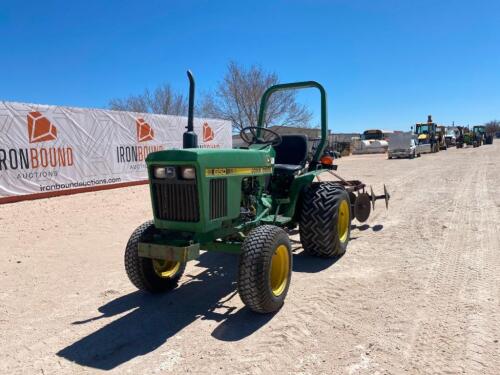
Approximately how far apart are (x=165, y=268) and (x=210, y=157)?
145 centimetres

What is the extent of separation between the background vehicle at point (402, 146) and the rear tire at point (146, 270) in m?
24.8

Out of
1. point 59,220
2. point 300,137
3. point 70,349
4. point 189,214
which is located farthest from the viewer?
point 59,220

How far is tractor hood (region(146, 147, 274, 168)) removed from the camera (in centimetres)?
338

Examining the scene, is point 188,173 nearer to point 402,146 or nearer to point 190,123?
point 190,123

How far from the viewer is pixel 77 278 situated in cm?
471

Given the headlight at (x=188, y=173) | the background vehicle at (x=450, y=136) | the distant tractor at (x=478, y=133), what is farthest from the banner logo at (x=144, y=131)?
the distant tractor at (x=478, y=133)

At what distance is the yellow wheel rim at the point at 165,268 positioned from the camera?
13.4ft

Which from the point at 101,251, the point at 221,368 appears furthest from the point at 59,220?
the point at 221,368

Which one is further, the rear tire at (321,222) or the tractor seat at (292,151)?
the tractor seat at (292,151)

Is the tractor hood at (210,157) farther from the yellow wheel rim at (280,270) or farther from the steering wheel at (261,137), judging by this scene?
the yellow wheel rim at (280,270)

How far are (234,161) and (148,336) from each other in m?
1.70

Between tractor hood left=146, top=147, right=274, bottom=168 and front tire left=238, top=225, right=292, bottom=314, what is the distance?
2.32 ft

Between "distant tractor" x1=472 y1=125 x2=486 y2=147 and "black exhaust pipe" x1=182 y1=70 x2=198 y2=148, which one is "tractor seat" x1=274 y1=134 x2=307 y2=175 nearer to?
"black exhaust pipe" x1=182 y1=70 x2=198 y2=148

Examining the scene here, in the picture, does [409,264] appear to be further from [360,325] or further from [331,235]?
[360,325]
